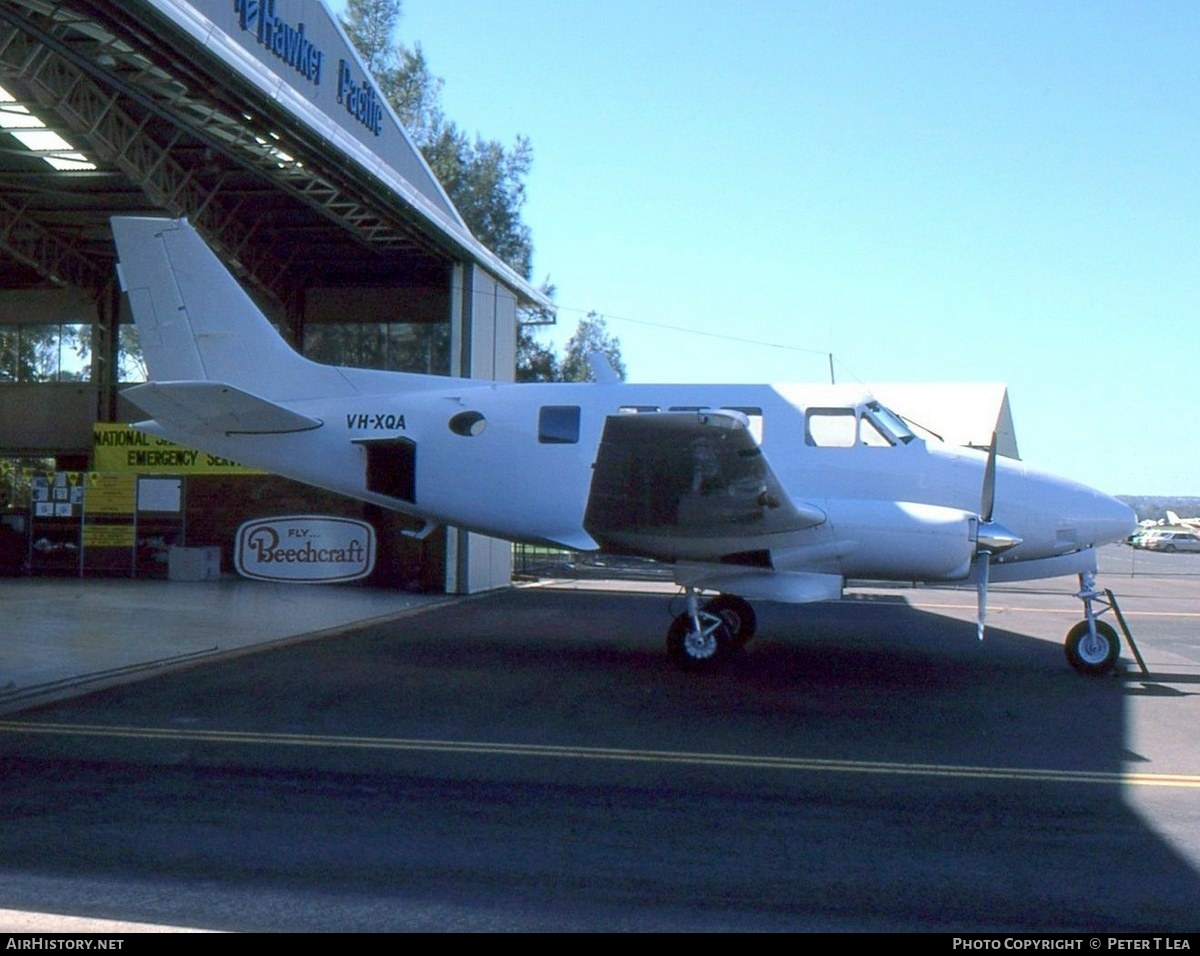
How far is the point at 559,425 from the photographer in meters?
13.4

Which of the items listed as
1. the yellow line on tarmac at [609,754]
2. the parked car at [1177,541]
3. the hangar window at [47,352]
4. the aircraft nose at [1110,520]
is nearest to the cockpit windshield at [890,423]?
the aircraft nose at [1110,520]

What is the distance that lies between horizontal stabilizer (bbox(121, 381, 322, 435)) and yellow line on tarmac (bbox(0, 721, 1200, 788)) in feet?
15.4

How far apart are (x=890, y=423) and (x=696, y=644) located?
340 centimetres

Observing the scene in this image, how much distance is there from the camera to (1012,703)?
10914 millimetres

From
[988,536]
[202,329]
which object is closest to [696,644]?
[988,536]

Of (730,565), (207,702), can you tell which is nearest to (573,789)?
(207,702)

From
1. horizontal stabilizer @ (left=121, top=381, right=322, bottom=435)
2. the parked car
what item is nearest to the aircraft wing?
horizontal stabilizer @ (left=121, top=381, right=322, bottom=435)

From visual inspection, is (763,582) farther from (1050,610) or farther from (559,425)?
(1050,610)

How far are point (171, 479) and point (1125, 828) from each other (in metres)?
21.9

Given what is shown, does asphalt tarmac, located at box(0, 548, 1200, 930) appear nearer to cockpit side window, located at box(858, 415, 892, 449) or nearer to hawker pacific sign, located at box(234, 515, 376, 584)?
cockpit side window, located at box(858, 415, 892, 449)

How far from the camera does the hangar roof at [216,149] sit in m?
14.2

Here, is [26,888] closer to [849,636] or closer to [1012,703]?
[1012,703]

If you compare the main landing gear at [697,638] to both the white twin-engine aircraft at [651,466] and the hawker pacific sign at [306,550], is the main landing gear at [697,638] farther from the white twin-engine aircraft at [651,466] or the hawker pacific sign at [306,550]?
the hawker pacific sign at [306,550]

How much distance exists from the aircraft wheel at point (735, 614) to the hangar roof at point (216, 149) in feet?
29.8
